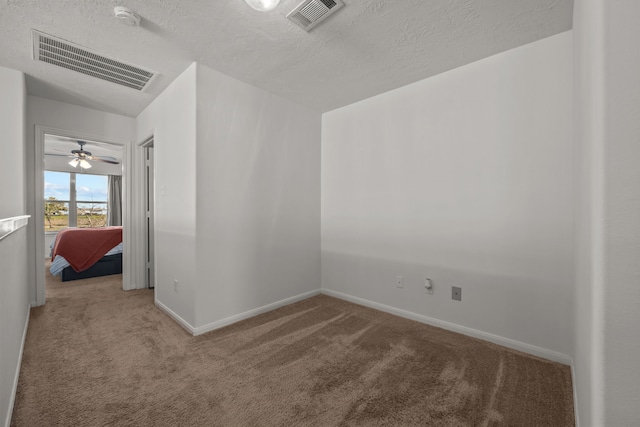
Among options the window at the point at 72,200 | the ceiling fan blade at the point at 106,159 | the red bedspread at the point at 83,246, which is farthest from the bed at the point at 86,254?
the ceiling fan blade at the point at 106,159

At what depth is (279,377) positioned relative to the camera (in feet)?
5.89

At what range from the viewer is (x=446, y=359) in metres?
2.01

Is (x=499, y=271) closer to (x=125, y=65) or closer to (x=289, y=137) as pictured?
(x=289, y=137)

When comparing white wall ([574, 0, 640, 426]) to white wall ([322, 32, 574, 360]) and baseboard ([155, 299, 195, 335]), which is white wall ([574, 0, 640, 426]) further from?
baseboard ([155, 299, 195, 335])

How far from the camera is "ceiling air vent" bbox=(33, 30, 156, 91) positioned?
212 centimetres

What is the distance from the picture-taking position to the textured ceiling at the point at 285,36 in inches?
68.7

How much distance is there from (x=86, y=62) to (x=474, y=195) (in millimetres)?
3592

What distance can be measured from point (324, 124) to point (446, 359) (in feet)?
9.54

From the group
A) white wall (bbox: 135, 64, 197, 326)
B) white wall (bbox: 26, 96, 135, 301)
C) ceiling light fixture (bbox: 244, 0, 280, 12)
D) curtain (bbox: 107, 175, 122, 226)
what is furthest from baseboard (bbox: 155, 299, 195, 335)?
curtain (bbox: 107, 175, 122, 226)

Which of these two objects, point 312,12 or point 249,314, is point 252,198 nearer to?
point 249,314

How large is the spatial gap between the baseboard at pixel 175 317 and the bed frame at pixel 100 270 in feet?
7.16

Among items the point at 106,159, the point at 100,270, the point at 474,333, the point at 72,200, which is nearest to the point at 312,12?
the point at 474,333

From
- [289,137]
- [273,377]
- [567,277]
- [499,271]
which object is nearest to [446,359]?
[499,271]

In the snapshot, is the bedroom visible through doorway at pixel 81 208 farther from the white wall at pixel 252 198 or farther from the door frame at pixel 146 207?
the white wall at pixel 252 198
